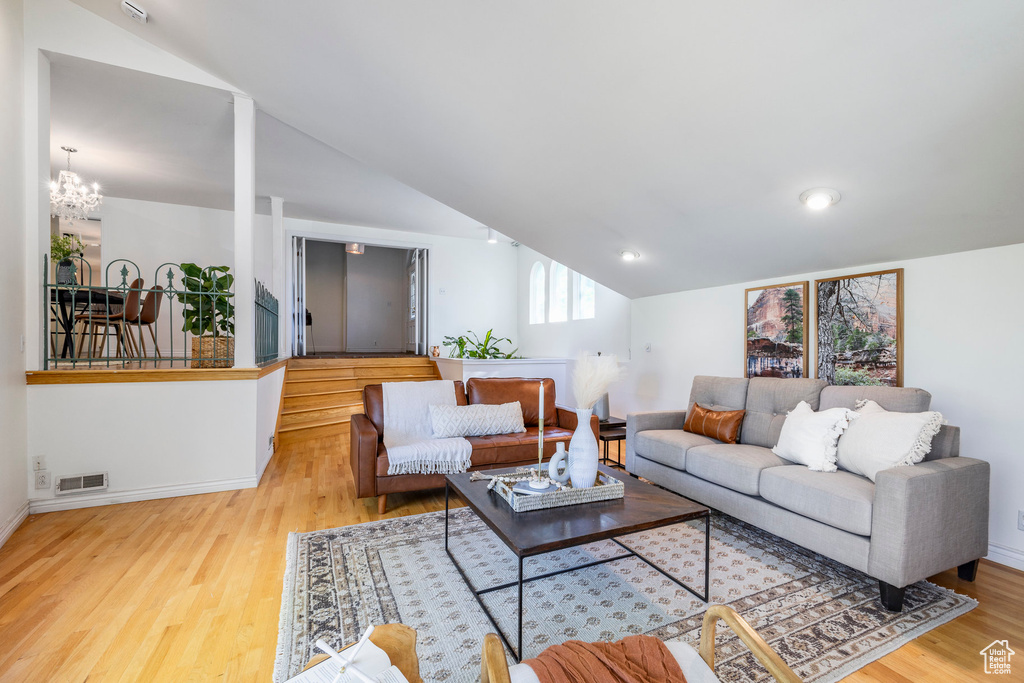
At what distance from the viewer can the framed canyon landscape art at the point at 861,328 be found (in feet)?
9.23

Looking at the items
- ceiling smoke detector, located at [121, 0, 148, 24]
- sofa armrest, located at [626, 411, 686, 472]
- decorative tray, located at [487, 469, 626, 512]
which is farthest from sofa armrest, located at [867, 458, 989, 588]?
ceiling smoke detector, located at [121, 0, 148, 24]

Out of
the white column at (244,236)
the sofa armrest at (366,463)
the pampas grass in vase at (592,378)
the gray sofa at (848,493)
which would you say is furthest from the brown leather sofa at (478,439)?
the white column at (244,236)

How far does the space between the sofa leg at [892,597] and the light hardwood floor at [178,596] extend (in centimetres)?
14

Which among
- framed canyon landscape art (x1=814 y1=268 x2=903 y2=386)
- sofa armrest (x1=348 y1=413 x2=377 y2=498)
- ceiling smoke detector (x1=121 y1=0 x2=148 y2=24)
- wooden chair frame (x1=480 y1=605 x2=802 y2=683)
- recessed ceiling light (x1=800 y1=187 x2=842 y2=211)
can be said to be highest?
ceiling smoke detector (x1=121 y1=0 x2=148 y2=24)

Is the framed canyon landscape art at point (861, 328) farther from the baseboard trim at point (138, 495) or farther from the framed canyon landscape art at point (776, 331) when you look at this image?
the baseboard trim at point (138, 495)

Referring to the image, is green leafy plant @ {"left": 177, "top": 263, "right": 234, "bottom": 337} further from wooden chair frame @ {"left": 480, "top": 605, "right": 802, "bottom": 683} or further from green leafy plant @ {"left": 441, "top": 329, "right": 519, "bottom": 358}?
green leafy plant @ {"left": 441, "top": 329, "right": 519, "bottom": 358}

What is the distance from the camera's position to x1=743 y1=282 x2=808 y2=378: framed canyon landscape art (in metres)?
3.36

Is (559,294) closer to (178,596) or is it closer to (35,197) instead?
(35,197)

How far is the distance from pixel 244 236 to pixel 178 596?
2.60 meters

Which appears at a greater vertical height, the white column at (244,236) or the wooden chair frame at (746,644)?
the white column at (244,236)

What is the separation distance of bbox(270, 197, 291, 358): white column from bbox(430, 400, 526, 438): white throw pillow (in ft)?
12.2

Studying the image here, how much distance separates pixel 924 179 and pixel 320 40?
330 cm

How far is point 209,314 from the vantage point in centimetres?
357

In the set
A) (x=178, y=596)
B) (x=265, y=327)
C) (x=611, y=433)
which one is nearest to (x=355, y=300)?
(x=265, y=327)
